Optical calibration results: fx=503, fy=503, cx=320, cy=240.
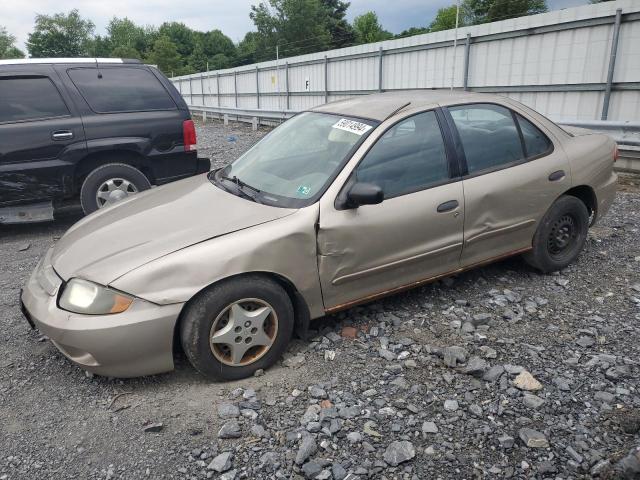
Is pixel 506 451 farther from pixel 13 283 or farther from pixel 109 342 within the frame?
pixel 13 283

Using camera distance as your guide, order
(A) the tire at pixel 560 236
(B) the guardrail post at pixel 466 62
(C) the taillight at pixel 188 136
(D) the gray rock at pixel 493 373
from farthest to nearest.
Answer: (B) the guardrail post at pixel 466 62
(C) the taillight at pixel 188 136
(A) the tire at pixel 560 236
(D) the gray rock at pixel 493 373

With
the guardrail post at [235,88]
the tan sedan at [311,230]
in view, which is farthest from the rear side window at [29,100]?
the guardrail post at [235,88]

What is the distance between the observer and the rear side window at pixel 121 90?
6.00 metres

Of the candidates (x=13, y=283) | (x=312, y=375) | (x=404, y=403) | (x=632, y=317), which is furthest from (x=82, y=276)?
(x=632, y=317)

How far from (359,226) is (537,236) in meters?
1.82

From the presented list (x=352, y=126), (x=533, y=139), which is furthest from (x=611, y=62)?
(x=352, y=126)

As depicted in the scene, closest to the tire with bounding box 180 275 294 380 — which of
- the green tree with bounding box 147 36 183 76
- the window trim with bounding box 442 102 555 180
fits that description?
the window trim with bounding box 442 102 555 180

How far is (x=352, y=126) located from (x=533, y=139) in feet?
5.20

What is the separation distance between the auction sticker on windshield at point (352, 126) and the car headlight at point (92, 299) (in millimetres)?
1838

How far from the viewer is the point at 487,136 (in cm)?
386

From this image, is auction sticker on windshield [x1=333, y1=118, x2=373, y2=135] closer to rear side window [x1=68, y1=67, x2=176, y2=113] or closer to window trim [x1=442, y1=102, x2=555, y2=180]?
window trim [x1=442, y1=102, x2=555, y2=180]

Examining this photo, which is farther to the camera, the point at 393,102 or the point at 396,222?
the point at 393,102

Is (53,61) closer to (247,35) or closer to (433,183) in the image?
(433,183)

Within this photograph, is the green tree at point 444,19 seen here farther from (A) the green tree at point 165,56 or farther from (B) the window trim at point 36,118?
(B) the window trim at point 36,118
